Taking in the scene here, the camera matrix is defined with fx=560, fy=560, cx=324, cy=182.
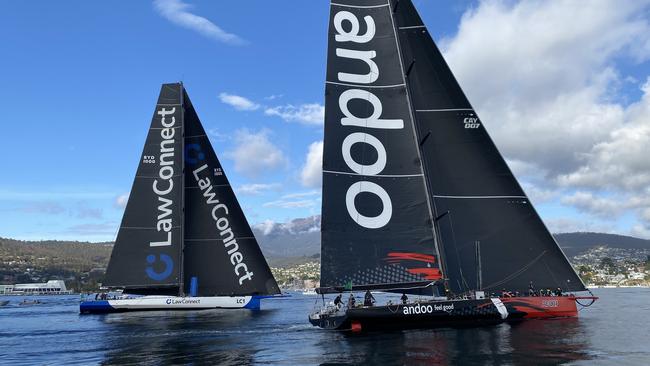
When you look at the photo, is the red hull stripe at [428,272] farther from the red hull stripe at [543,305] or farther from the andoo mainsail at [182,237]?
the andoo mainsail at [182,237]

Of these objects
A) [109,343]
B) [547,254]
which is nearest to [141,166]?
[109,343]

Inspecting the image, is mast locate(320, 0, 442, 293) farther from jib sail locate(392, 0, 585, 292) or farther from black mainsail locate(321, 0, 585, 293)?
jib sail locate(392, 0, 585, 292)

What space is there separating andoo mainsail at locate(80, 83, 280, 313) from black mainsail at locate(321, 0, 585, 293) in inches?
730

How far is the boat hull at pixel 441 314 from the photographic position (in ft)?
76.1

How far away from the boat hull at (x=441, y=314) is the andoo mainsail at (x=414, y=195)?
58 mm

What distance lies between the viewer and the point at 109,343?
85.9 feet

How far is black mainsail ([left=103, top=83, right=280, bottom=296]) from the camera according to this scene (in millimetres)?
42031

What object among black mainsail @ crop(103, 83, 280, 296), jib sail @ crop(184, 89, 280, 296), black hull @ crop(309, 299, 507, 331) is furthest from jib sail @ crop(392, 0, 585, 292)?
jib sail @ crop(184, 89, 280, 296)

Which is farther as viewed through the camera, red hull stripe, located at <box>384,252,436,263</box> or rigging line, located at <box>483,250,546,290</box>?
rigging line, located at <box>483,250,546,290</box>

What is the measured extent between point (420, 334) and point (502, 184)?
25.9ft

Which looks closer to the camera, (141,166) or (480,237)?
(480,237)

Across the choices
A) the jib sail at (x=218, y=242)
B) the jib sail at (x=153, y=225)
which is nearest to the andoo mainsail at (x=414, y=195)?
the jib sail at (x=218, y=242)

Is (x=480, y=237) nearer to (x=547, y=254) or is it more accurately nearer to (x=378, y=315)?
(x=547, y=254)

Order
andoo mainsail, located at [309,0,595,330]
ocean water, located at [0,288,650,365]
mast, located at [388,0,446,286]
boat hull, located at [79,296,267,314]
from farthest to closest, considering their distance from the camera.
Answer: boat hull, located at [79,296,267,314] → mast, located at [388,0,446,286] → andoo mainsail, located at [309,0,595,330] → ocean water, located at [0,288,650,365]
